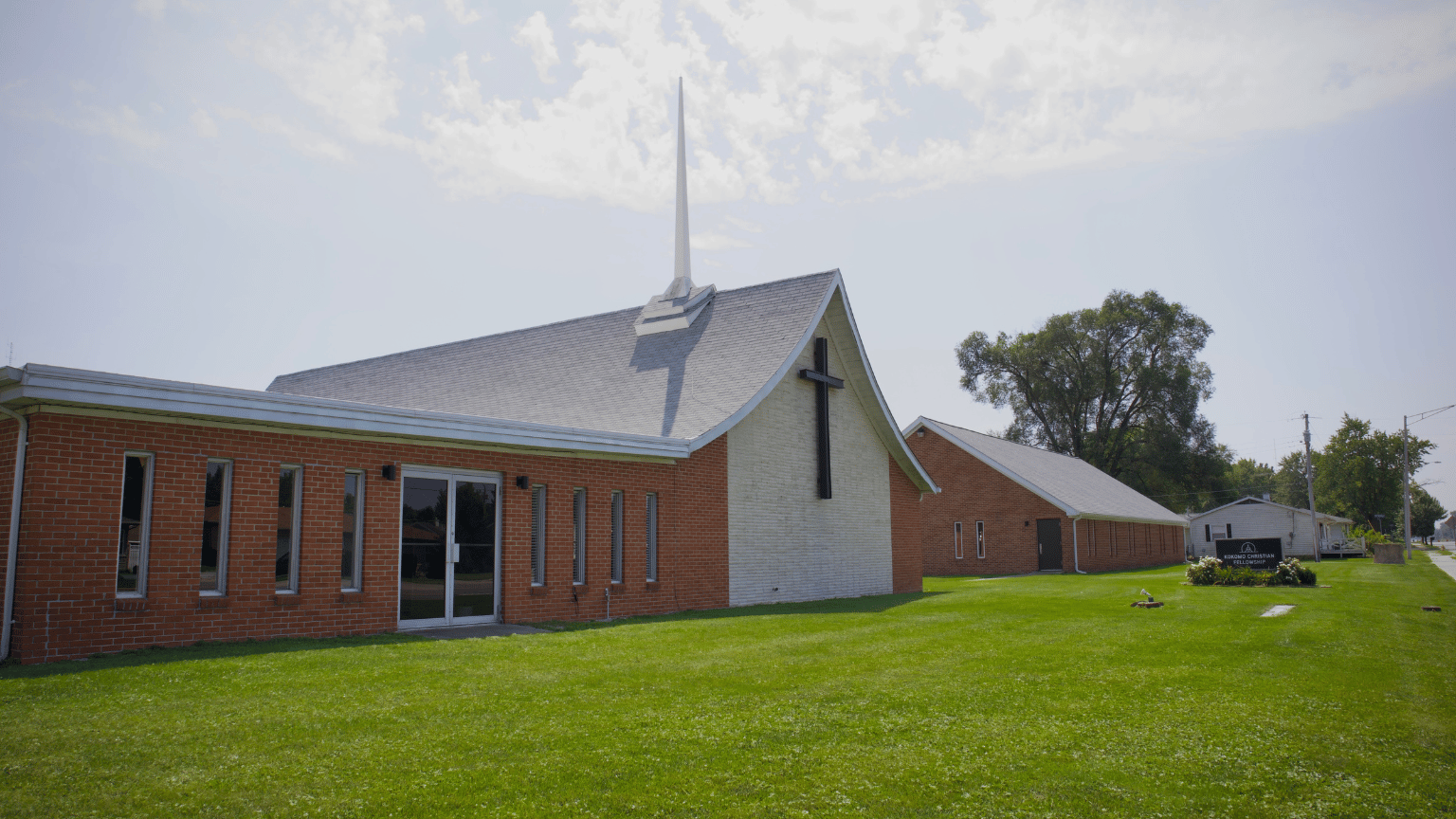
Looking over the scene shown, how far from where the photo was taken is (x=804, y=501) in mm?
19734

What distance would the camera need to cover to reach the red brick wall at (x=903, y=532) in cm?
2298

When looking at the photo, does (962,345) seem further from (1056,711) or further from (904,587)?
(1056,711)

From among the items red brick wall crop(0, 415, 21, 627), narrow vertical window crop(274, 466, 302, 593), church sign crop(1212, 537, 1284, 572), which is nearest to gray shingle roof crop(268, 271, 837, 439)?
narrow vertical window crop(274, 466, 302, 593)

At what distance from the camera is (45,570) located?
355 inches

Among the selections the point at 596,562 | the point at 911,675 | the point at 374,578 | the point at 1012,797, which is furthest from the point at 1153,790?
the point at 596,562

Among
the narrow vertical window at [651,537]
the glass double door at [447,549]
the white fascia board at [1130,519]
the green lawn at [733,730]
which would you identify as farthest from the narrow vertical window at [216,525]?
the white fascia board at [1130,519]

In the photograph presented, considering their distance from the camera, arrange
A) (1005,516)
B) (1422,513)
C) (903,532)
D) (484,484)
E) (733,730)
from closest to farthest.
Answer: (733,730)
(484,484)
(903,532)
(1005,516)
(1422,513)

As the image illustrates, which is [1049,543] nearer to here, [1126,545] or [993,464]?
[993,464]

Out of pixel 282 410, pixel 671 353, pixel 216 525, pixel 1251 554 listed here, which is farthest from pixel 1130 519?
pixel 216 525

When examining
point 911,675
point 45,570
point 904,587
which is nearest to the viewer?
point 911,675

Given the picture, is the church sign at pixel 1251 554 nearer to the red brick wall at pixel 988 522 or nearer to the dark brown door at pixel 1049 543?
the red brick wall at pixel 988 522

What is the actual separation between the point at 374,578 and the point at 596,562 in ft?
12.1

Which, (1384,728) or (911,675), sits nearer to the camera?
(1384,728)

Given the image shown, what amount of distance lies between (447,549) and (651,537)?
13.1ft
